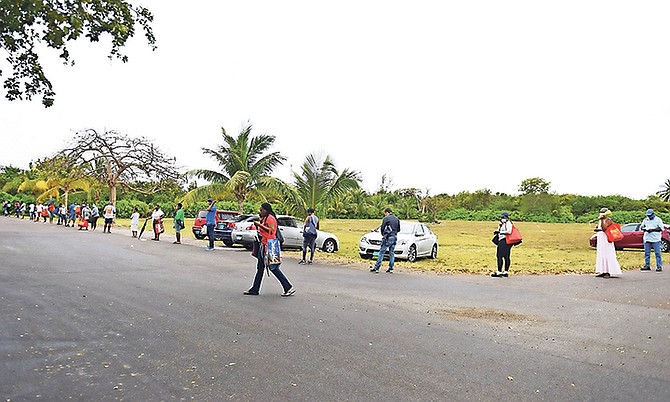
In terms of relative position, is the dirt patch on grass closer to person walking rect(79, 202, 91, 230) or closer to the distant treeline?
person walking rect(79, 202, 91, 230)

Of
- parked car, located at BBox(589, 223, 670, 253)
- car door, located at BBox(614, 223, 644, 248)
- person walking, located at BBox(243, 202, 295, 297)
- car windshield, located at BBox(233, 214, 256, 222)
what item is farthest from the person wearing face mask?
car door, located at BBox(614, 223, 644, 248)

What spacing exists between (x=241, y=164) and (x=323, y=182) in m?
4.88

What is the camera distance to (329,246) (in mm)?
23562

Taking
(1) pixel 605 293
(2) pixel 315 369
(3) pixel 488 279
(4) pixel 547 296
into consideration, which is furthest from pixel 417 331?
(3) pixel 488 279

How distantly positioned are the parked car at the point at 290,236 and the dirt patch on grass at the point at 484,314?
519 inches

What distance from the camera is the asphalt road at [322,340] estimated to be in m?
5.37

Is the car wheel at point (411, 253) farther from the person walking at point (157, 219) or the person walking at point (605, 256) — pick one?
→ the person walking at point (157, 219)

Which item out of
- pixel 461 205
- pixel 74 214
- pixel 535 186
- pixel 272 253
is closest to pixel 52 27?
pixel 272 253

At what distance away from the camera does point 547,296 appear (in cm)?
1204

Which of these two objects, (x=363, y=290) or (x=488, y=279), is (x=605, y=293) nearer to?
(x=488, y=279)

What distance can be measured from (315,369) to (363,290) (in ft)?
20.6

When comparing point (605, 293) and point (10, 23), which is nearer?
point (10, 23)

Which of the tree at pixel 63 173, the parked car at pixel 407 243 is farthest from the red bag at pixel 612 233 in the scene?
the tree at pixel 63 173

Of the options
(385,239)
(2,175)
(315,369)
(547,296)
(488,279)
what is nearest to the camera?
(315,369)
